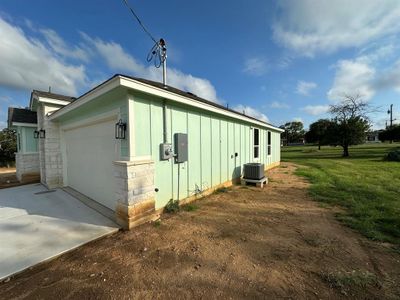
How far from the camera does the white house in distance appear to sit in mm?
3506

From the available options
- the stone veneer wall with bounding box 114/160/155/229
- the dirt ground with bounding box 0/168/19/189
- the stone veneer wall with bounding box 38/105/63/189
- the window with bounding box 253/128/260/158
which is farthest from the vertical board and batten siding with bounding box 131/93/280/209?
the dirt ground with bounding box 0/168/19/189

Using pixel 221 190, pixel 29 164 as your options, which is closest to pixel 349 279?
pixel 221 190

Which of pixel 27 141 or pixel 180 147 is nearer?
pixel 180 147

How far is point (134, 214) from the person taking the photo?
3424mm

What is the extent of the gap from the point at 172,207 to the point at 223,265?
213 centimetres

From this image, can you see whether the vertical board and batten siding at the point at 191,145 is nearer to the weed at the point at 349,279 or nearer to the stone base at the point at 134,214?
the stone base at the point at 134,214

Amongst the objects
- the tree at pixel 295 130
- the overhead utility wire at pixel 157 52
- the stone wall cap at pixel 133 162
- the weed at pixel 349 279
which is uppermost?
the tree at pixel 295 130

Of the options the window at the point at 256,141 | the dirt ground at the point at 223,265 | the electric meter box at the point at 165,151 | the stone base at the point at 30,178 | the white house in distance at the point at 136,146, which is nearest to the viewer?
the dirt ground at the point at 223,265

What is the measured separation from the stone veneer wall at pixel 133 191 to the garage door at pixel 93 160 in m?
0.91

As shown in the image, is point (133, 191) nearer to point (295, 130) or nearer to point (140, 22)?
point (140, 22)

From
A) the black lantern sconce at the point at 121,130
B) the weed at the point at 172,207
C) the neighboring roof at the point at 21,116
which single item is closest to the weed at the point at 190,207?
the weed at the point at 172,207

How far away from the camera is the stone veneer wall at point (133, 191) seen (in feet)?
10.9

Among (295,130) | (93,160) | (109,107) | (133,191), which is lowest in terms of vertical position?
(133,191)

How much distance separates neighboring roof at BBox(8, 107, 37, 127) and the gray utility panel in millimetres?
8038
